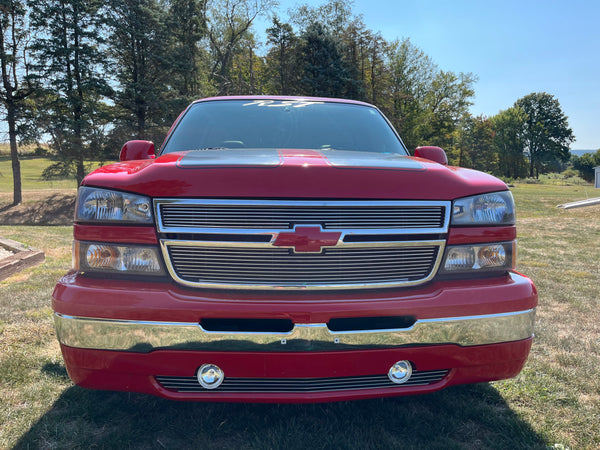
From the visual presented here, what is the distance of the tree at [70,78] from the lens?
2428cm

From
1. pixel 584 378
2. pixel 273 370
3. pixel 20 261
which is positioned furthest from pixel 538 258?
pixel 20 261

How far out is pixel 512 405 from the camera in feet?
8.11

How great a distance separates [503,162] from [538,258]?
8057 cm

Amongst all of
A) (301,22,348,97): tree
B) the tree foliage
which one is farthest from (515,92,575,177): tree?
(301,22,348,97): tree

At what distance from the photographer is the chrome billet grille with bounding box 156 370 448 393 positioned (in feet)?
5.94

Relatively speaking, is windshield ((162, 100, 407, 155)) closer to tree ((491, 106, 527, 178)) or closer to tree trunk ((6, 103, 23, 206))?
tree trunk ((6, 103, 23, 206))

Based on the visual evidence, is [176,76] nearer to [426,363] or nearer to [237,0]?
[237,0]

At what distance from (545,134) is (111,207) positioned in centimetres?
9382

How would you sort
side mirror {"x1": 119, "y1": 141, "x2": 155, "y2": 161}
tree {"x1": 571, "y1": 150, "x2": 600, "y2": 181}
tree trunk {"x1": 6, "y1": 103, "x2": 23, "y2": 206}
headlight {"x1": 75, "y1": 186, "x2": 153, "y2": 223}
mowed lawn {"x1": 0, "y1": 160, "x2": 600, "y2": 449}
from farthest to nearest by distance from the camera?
tree {"x1": 571, "y1": 150, "x2": 600, "y2": 181}
tree trunk {"x1": 6, "y1": 103, "x2": 23, "y2": 206}
side mirror {"x1": 119, "y1": 141, "x2": 155, "y2": 161}
mowed lawn {"x1": 0, "y1": 160, "x2": 600, "y2": 449}
headlight {"x1": 75, "y1": 186, "x2": 153, "y2": 223}

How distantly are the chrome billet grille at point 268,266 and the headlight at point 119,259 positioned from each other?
0.30 feet

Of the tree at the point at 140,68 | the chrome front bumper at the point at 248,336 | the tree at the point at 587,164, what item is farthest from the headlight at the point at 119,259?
the tree at the point at 587,164

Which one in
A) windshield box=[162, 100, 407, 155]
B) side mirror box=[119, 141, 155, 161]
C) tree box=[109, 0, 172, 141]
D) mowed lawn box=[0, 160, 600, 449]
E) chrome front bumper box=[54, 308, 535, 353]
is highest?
tree box=[109, 0, 172, 141]

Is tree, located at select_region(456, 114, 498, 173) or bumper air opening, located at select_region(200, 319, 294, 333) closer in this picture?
bumper air opening, located at select_region(200, 319, 294, 333)

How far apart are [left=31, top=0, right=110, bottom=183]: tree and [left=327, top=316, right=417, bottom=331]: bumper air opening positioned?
2654cm
